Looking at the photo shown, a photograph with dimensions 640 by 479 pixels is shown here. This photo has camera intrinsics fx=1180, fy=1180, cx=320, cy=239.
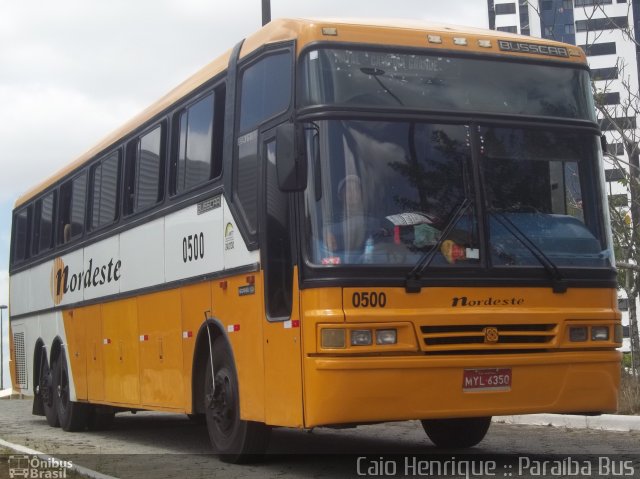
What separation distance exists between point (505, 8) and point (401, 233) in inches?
3864

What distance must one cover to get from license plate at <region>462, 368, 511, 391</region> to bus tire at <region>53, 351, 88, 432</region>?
908 cm

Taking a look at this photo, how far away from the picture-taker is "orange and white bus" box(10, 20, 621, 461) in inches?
354

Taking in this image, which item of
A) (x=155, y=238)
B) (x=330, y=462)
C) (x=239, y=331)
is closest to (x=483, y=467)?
(x=330, y=462)

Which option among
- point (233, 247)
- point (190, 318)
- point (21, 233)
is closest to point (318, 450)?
point (190, 318)

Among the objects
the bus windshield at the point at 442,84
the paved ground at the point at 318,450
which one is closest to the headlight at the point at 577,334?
the paved ground at the point at 318,450

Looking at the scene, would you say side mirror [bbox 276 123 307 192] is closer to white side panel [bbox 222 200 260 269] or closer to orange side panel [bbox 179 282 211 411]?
white side panel [bbox 222 200 260 269]

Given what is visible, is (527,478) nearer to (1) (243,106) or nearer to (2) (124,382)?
(1) (243,106)

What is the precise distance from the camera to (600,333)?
31.9 ft

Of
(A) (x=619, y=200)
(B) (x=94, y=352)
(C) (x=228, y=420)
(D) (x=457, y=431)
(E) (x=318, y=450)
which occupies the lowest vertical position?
(E) (x=318, y=450)

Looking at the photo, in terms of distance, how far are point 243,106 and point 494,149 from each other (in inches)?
96.6

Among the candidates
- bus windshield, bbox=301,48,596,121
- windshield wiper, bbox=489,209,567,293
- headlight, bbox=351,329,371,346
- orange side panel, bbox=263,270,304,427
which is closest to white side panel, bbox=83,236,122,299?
orange side panel, bbox=263,270,304,427

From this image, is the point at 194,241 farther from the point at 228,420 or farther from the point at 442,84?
the point at 442,84

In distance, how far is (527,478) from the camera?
9.09 m

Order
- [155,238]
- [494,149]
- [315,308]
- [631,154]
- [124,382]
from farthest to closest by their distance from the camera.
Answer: [631,154], [124,382], [155,238], [494,149], [315,308]
